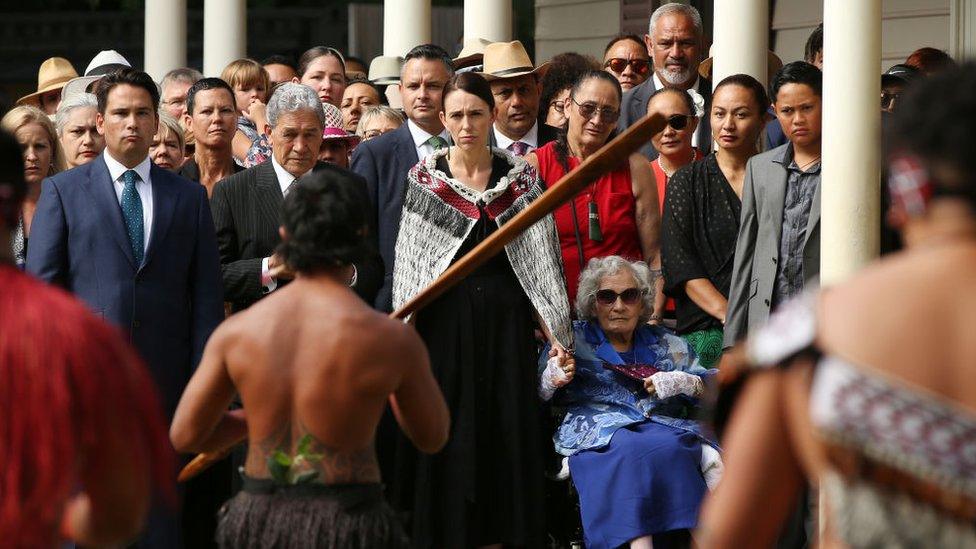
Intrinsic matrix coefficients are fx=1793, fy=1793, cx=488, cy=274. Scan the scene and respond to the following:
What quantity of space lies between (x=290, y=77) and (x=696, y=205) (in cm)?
428

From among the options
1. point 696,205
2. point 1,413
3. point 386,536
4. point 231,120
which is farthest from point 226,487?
point 1,413

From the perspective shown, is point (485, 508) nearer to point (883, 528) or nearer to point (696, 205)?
point (696, 205)

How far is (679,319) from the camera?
8.23 metres

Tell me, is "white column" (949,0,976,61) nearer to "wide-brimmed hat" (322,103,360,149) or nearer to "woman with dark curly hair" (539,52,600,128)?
"woman with dark curly hair" (539,52,600,128)

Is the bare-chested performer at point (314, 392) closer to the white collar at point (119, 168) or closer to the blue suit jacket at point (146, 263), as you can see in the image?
the blue suit jacket at point (146, 263)

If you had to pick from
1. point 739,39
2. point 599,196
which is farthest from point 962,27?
point 599,196

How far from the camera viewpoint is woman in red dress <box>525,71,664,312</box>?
8.12m

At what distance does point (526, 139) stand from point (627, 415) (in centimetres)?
195

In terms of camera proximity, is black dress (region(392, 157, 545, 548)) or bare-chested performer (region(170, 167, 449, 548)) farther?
black dress (region(392, 157, 545, 548))

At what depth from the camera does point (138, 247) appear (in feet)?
22.8

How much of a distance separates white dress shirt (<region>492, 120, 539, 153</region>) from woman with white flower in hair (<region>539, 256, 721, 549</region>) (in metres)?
1.36

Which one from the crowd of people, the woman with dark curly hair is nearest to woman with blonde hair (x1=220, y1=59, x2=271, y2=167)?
the crowd of people

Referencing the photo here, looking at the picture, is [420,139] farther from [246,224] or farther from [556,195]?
[556,195]

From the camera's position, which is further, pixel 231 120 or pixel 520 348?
pixel 231 120
